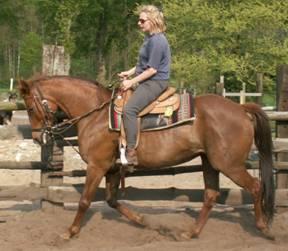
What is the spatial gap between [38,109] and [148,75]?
4.33 feet

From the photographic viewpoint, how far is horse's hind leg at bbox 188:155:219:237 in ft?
21.9

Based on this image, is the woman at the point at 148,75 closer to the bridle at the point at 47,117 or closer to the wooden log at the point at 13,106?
the bridle at the point at 47,117

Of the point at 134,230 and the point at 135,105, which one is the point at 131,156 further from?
the point at 134,230

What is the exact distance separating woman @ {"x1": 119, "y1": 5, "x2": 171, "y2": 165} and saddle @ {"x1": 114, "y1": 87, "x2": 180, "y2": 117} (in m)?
0.06

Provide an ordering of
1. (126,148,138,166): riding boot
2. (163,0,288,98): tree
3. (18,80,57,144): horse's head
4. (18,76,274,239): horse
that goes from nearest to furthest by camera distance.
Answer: (126,148,138,166): riding boot
(18,76,274,239): horse
(18,80,57,144): horse's head
(163,0,288,98): tree

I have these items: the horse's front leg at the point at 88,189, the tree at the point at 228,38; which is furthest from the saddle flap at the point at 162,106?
the tree at the point at 228,38

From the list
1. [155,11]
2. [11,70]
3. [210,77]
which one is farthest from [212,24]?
[11,70]

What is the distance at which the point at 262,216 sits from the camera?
21.8ft

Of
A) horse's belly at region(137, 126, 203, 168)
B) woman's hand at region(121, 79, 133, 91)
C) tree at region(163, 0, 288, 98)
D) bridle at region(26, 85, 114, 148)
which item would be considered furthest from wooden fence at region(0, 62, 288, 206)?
tree at region(163, 0, 288, 98)

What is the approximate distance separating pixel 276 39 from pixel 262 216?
2028 centimetres

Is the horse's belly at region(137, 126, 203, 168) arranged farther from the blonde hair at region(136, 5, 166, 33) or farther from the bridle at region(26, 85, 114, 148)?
the blonde hair at region(136, 5, 166, 33)

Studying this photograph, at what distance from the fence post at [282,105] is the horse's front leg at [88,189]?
2.52m

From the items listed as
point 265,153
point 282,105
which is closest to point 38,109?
point 265,153

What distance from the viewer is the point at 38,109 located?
6562mm
